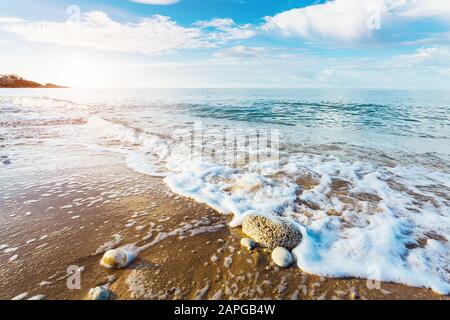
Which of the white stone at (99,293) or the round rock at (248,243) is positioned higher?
the round rock at (248,243)

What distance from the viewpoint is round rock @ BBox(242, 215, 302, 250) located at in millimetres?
3443

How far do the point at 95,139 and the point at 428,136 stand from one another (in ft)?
50.5

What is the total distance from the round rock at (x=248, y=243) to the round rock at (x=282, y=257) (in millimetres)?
308

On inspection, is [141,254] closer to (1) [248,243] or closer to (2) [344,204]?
(1) [248,243]

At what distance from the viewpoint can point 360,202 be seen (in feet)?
16.2

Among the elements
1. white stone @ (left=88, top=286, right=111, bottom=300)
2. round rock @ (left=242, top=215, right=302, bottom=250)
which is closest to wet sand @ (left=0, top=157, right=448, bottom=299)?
white stone @ (left=88, top=286, right=111, bottom=300)

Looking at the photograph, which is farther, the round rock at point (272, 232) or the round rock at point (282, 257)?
the round rock at point (272, 232)

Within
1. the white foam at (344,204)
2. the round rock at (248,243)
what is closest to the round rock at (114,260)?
the white foam at (344,204)

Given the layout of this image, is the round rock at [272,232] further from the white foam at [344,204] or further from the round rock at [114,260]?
the round rock at [114,260]

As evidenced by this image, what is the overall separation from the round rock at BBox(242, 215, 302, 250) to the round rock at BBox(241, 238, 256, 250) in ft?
0.31

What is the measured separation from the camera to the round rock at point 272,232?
344 centimetres
